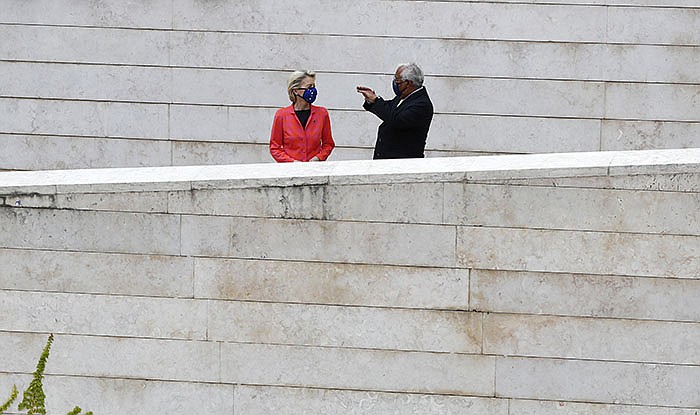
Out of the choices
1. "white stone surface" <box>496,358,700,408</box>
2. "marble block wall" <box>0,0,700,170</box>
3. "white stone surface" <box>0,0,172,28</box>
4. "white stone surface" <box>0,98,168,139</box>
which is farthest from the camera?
"white stone surface" <box>0,98,168,139</box>

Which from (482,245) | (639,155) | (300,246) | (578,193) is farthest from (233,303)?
(639,155)

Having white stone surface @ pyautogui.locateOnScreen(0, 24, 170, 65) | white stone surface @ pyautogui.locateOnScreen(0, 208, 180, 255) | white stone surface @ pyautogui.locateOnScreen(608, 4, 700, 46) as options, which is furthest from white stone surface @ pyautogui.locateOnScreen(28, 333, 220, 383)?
white stone surface @ pyautogui.locateOnScreen(608, 4, 700, 46)

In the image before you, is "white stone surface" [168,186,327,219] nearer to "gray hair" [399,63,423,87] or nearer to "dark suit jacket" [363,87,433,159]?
"dark suit jacket" [363,87,433,159]

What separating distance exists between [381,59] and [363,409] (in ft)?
14.9

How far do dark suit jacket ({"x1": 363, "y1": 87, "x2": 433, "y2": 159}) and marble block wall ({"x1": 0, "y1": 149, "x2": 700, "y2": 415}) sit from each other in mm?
984

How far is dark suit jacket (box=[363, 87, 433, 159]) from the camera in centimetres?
825

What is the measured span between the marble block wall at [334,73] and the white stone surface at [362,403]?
4070 millimetres

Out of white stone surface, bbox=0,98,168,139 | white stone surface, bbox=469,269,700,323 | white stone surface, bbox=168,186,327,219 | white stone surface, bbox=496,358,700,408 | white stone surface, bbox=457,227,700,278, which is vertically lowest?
white stone surface, bbox=496,358,700,408

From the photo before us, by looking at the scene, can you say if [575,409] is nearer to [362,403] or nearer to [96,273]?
[362,403]

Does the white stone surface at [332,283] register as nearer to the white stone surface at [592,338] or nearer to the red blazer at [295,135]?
the white stone surface at [592,338]

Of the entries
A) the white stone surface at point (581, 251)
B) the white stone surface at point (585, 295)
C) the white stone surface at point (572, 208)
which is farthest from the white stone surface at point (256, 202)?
the white stone surface at point (585, 295)

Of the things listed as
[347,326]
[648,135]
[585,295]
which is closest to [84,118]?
[347,326]

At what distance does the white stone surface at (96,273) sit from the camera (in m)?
7.47

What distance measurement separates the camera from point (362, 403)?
24.5 feet
